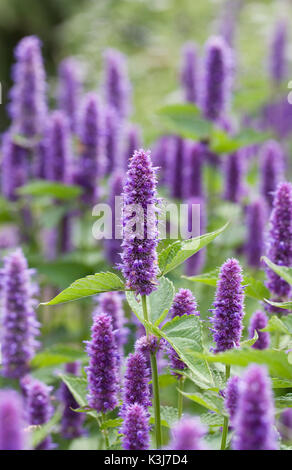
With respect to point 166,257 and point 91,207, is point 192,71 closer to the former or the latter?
point 91,207

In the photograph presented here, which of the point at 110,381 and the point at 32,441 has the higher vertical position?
the point at 110,381

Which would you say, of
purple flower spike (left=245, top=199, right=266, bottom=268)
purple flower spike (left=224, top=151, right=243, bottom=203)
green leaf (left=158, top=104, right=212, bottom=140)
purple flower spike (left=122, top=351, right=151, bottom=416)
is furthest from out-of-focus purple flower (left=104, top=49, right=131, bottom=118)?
purple flower spike (left=122, top=351, right=151, bottom=416)

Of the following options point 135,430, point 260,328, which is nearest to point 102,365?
point 135,430

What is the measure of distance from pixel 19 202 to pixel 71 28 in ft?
17.1

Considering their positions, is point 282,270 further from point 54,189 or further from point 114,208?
point 54,189

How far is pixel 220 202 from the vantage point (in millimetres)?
3170

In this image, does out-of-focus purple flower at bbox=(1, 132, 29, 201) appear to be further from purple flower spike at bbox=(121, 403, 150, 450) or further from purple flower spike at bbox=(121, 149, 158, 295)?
purple flower spike at bbox=(121, 403, 150, 450)

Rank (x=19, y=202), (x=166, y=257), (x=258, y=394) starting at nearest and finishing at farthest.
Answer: (x=258, y=394)
(x=166, y=257)
(x=19, y=202)

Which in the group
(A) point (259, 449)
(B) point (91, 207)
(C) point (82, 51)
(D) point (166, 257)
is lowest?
(A) point (259, 449)

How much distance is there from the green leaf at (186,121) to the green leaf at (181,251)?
1589mm

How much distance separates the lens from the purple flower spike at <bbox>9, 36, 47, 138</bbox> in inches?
117

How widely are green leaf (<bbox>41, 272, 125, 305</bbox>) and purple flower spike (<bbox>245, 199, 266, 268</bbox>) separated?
138cm
